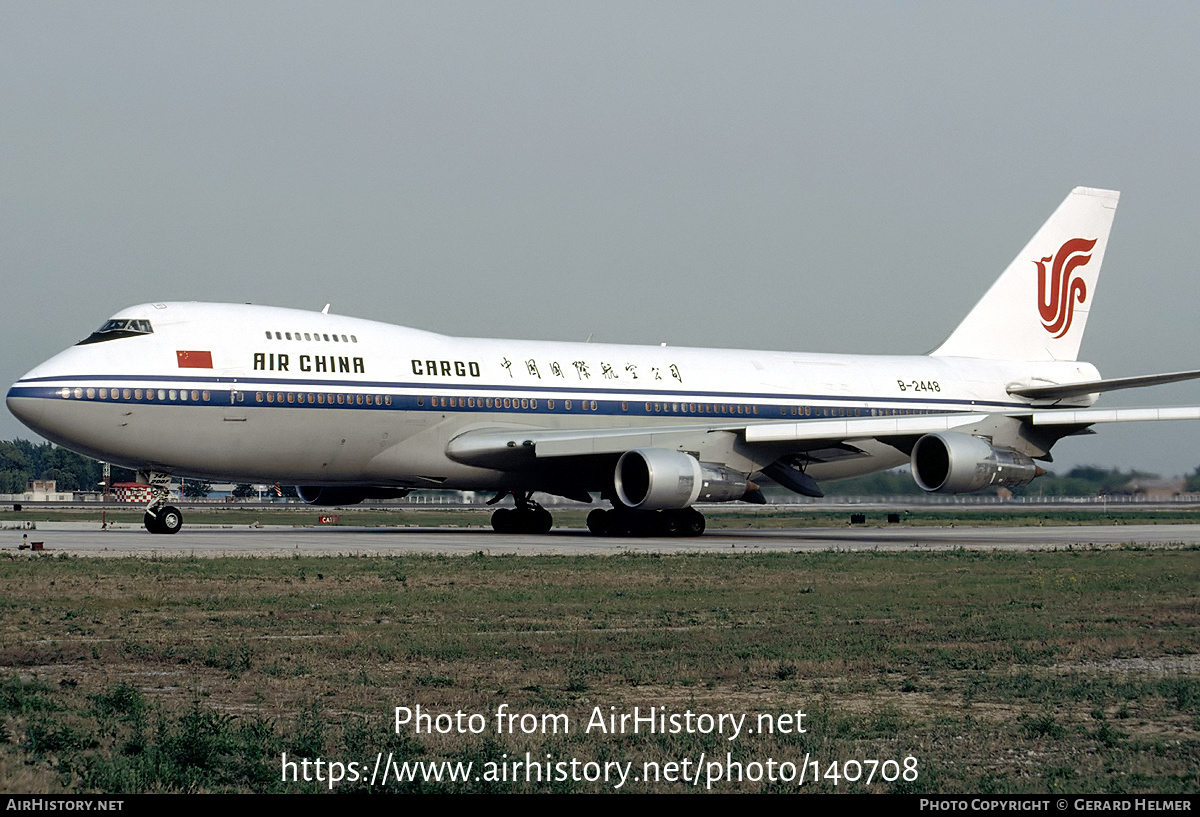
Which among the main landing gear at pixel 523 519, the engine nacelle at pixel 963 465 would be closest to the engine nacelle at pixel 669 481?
the engine nacelle at pixel 963 465

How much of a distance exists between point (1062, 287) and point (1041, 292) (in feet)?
2.83

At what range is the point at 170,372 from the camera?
96.2ft

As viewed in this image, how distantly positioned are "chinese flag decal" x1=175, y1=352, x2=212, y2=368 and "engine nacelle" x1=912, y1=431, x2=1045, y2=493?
56.0ft

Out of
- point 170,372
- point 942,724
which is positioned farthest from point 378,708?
point 170,372

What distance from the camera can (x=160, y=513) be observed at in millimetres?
31094

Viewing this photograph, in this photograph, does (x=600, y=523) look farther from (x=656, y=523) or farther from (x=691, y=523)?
(x=691, y=523)

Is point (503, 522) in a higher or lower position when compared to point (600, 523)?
higher

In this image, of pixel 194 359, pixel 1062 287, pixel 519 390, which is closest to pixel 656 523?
pixel 519 390

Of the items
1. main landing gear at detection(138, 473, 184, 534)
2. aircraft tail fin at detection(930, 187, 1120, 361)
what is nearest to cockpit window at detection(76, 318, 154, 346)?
main landing gear at detection(138, 473, 184, 534)

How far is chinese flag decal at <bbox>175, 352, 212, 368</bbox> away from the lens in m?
29.5

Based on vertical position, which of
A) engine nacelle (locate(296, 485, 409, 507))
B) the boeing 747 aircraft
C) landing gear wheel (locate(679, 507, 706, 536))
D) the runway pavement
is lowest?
the runway pavement

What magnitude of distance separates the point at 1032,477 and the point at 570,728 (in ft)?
89.3

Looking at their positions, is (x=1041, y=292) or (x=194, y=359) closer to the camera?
(x=194, y=359)

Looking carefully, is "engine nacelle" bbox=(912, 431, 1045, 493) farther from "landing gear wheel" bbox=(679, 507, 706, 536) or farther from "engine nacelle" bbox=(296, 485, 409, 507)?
"engine nacelle" bbox=(296, 485, 409, 507)
